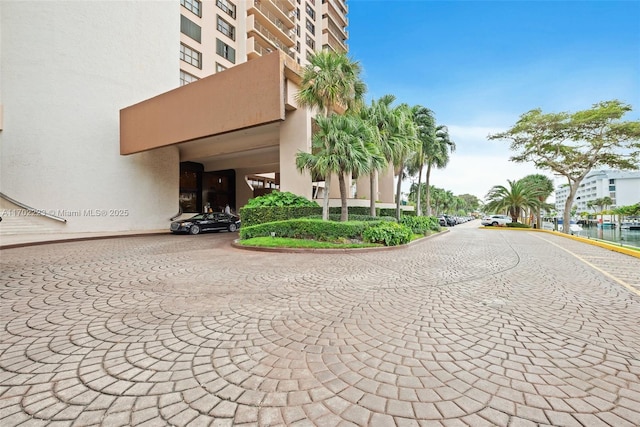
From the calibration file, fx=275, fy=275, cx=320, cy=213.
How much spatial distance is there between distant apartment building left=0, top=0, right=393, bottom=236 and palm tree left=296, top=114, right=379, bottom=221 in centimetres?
193

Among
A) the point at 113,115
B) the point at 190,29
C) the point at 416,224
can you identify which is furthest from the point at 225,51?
the point at 416,224

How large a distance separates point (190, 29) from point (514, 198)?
1394 inches

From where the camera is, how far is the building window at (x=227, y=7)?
26312 millimetres

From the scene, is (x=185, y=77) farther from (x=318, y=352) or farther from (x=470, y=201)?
(x=470, y=201)

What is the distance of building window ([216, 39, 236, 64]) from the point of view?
26114 millimetres

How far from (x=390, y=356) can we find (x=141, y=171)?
21.5 metres

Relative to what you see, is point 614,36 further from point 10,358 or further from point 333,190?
point 10,358

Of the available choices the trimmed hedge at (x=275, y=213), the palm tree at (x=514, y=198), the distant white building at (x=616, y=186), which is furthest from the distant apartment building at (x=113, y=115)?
the distant white building at (x=616, y=186)

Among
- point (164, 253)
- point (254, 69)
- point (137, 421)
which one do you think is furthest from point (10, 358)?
point (254, 69)

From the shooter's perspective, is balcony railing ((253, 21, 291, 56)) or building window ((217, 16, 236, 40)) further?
balcony railing ((253, 21, 291, 56))

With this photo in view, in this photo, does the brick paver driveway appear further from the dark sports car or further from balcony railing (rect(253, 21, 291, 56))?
balcony railing (rect(253, 21, 291, 56))

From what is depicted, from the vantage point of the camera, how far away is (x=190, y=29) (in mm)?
23391

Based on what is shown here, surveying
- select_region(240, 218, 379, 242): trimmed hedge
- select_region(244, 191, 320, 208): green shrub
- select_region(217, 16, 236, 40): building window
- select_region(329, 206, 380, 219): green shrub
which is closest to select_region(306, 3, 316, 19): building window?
select_region(217, 16, 236, 40): building window

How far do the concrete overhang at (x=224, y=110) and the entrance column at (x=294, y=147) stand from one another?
28.4 inches
